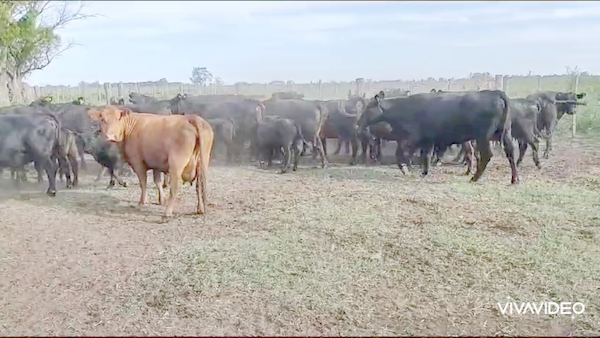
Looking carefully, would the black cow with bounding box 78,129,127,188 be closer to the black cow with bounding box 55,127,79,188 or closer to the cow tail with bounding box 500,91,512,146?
the black cow with bounding box 55,127,79,188

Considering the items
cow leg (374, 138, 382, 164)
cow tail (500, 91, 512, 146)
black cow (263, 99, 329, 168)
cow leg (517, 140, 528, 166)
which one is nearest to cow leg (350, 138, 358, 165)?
cow leg (374, 138, 382, 164)

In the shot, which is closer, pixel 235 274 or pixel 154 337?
pixel 154 337

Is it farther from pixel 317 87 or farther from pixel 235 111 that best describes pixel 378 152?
pixel 317 87

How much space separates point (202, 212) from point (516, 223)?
398 centimetres

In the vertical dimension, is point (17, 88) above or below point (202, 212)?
above

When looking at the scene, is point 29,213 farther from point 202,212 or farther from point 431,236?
point 431,236

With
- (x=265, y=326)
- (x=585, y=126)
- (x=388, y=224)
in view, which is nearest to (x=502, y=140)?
(x=388, y=224)

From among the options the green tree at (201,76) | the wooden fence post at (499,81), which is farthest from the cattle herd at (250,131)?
the green tree at (201,76)

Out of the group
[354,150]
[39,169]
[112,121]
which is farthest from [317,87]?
[112,121]

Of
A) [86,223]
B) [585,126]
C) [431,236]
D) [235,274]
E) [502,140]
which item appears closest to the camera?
[235,274]

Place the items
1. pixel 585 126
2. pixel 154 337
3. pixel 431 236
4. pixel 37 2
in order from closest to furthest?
pixel 154 337
pixel 431 236
pixel 585 126
pixel 37 2

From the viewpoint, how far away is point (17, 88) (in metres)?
25.0

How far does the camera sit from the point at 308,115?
13391 mm
